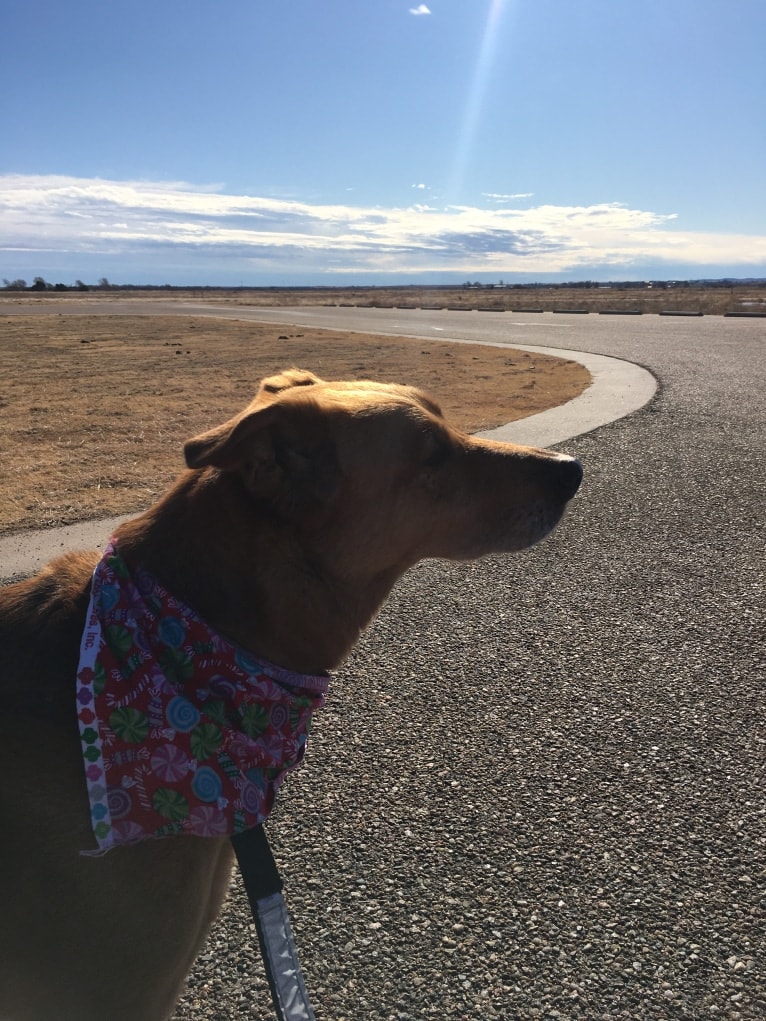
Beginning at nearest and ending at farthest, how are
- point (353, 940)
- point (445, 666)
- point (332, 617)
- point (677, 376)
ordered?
point (332, 617)
point (353, 940)
point (445, 666)
point (677, 376)

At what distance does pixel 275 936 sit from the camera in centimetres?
182

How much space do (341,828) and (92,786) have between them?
1.44 metres

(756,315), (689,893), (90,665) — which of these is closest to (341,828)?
(689,893)

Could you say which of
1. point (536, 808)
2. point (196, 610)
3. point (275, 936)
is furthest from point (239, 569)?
point (536, 808)

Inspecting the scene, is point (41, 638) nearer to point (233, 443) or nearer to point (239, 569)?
A: point (239, 569)

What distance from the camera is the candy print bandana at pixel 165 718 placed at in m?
1.82

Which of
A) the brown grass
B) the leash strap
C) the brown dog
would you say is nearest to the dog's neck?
the brown dog

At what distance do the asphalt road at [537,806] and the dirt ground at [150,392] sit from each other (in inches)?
146

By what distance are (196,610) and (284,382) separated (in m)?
1.40

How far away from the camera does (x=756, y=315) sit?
117ft

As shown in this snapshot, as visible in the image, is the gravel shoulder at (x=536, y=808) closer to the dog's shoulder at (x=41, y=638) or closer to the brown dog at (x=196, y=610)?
the brown dog at (x=196, y=610)

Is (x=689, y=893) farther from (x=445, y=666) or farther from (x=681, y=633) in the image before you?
(x=681, y=633)

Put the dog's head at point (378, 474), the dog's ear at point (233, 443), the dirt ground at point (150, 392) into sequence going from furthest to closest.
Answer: the dirt ground at point (150, 392) → the dog's head at point (378, 474) → the dog's ear at point (233, 443)

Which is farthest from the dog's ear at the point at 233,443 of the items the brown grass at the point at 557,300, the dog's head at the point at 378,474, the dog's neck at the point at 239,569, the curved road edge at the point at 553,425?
the brown grass at the point at 557,300
